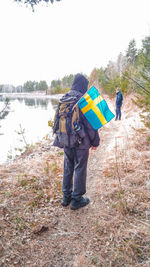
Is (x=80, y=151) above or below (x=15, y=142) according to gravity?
above

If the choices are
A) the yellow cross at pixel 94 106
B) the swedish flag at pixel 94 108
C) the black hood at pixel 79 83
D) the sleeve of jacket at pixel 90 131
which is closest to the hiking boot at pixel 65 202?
the sleeve of jacket at pixel 90 131

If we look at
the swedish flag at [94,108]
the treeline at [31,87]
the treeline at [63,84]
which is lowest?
the swedish flag at [94,108]

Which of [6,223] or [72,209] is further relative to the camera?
[72,209]

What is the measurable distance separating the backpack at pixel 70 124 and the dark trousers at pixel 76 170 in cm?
17

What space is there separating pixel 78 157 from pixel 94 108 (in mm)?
762

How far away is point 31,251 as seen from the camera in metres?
1.82

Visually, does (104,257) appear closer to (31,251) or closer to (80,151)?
(31,251)

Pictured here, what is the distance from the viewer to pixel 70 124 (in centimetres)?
224

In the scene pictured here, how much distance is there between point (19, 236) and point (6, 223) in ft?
0.89

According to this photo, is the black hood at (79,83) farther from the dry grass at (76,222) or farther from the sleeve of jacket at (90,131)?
the dry grass at (76,222)

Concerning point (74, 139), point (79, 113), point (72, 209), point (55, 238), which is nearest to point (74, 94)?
point (79, 113)

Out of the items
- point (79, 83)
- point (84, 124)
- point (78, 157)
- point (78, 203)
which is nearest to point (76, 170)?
point (78, 157)

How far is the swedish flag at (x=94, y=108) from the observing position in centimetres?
218

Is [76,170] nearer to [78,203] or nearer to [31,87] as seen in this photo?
[78,203]
